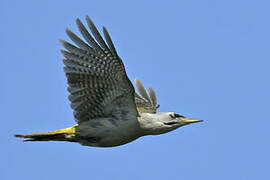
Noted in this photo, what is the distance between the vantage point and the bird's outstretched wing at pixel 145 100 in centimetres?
1446

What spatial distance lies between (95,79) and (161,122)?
193 centimetres

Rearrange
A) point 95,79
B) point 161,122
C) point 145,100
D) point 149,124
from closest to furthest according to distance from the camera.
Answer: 1. point 95,79
2. point 149,124
3. point 161,122
4. point 145,100

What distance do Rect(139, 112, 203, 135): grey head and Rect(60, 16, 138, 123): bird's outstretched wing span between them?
0.33 m

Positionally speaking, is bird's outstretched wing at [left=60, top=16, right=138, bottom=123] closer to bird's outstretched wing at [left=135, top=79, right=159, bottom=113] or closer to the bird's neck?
the bird's neck

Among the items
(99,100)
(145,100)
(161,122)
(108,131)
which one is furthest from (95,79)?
(145,100)

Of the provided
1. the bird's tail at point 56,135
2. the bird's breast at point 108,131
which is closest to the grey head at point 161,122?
the bird's breast at point 108,131

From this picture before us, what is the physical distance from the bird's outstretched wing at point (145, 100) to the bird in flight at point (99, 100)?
2242mm

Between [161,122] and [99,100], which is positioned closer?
[99,100]

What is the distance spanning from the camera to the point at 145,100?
14797 millimetres

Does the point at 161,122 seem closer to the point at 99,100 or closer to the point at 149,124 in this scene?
the point at 149,124

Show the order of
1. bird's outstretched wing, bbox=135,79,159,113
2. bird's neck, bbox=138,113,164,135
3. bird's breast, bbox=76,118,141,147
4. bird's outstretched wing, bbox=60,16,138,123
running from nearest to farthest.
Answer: bird's outstretched wing, bbox=60,16,138,123 → bird's breast, bbox=76,118,141,147 → bird's neck, bbox=138,113,164,135 → bird's outstretched wing, bbox=135,79,159,113

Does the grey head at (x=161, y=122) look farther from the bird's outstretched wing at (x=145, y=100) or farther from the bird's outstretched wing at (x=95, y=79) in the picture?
the bird's outstretched wing at (x=145, y=100)

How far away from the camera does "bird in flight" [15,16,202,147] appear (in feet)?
37.5

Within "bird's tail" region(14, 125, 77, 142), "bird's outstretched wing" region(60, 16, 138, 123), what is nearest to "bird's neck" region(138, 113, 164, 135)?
"bird's outstretched wing" region(60, 16, 138, 123)
